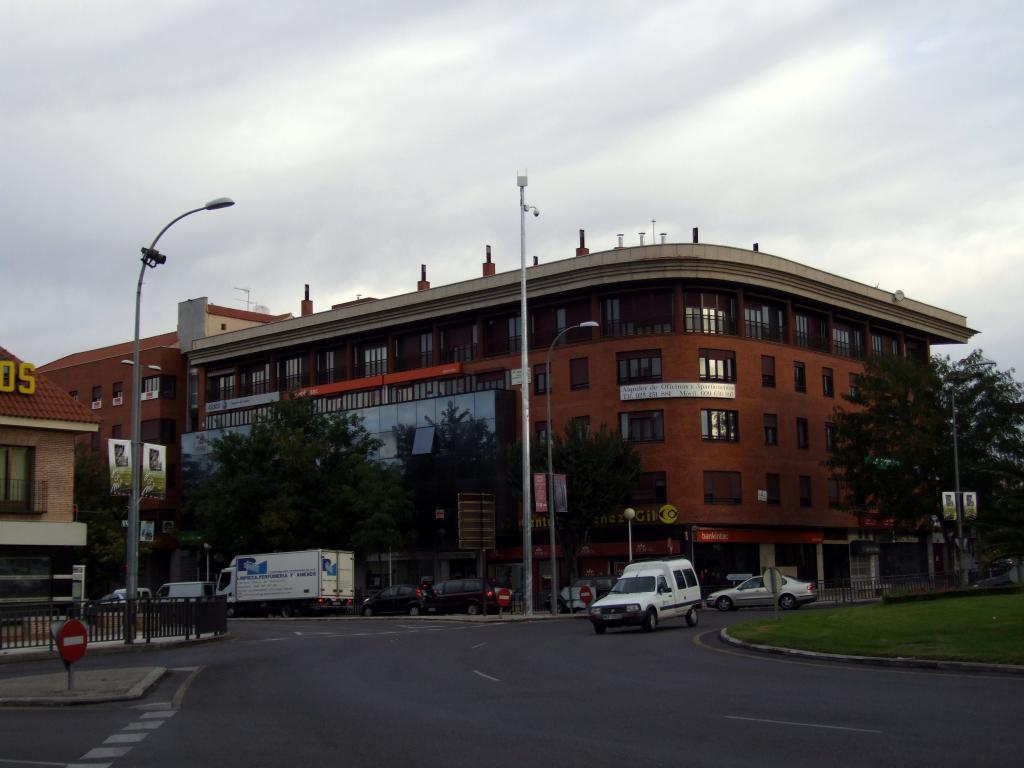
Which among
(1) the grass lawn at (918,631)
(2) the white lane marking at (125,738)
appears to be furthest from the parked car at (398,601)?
(2) the white lane marking at (125,738)

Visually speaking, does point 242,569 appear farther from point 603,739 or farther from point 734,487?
point 603,739

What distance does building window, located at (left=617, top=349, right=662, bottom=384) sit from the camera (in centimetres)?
6388

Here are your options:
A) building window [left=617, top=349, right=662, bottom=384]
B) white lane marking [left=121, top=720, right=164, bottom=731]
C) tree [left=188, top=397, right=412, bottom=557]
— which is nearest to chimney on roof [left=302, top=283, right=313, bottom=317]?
tree [left=188, top=397, right=412, bottom=557]

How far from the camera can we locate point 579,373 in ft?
218

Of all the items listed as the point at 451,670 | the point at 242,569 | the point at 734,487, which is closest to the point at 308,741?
the point at 451,670

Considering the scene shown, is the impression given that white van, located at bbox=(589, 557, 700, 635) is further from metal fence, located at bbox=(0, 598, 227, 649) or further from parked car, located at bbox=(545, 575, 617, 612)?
parked car, located at bbox=(545, 575, 617, 612)

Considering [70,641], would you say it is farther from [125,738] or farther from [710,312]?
[710,312]

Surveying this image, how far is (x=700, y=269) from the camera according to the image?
63.8 metres

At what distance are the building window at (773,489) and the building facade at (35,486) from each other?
38550 mm

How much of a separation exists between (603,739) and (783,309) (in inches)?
2326

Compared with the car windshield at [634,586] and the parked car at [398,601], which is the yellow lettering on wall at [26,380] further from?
the parked car at [398,601]

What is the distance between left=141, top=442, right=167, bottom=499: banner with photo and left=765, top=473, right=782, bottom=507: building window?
40.2 meters

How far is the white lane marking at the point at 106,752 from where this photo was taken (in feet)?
38.4

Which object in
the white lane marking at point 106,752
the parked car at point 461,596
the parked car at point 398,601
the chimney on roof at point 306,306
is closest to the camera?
the white lane marking at point 106,752
